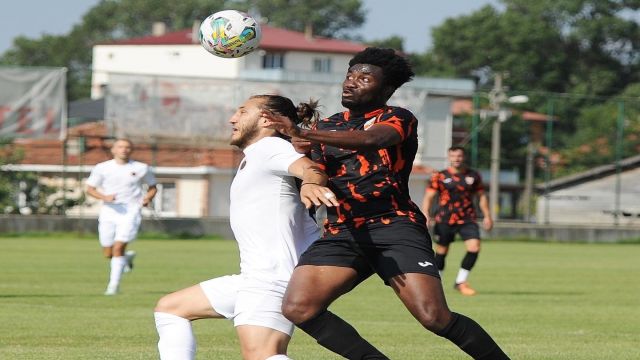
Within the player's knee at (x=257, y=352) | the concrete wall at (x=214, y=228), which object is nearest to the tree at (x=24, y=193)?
the concrete wall at (x=214, y=228)

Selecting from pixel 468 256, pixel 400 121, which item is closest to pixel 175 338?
pixel 400 121

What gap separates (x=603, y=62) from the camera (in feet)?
367

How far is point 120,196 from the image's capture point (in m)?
18.1

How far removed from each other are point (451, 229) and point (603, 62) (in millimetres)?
95463

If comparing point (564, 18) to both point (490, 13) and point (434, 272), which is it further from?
point (434, 272)

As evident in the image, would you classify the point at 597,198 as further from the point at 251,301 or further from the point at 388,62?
the point at 251,301

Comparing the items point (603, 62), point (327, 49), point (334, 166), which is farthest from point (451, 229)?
point (603, 62)

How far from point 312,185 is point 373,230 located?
90 centimetres

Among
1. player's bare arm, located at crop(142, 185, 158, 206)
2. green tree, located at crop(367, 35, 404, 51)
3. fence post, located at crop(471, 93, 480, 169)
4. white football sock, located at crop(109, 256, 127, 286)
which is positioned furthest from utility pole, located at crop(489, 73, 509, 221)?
green tree, located at crop(367, 35, 404, 51)

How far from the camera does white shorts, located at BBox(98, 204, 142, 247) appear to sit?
58.3ft

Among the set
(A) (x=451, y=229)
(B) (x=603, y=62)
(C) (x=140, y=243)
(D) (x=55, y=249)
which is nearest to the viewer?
(A) (x=451, y=229)

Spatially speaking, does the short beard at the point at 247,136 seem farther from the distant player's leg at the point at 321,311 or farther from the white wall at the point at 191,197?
the white wall at the point at 191,197

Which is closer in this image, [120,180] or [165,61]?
[120,180]

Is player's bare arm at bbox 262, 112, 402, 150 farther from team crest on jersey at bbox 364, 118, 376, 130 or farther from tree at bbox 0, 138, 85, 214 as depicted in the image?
tree at bbox 0, 138, 85, 214
